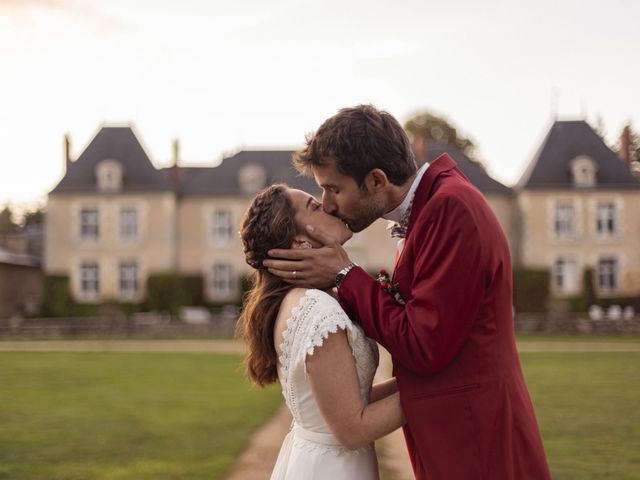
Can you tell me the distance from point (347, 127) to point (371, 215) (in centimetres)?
36

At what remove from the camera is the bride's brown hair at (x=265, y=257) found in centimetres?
279

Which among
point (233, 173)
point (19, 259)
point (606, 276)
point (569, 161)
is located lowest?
point (606, 276)

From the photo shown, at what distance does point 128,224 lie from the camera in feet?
108

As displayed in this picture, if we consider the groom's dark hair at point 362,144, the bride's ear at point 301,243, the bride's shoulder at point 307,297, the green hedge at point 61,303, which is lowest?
the green hedge at point 61,303

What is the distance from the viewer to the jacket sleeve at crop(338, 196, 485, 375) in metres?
2.27

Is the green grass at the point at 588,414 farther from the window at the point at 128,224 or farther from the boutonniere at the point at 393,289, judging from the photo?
the window at the point at 128,224

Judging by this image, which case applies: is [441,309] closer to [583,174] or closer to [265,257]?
[265,257]

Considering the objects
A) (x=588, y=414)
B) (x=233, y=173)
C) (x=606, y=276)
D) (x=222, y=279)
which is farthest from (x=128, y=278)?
(x=588, y=414)

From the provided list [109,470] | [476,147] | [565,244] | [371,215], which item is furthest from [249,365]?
[476,147]

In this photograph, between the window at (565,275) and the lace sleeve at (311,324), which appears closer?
the lace sleeve at (311,324)

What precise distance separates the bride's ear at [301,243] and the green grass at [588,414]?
4594 millimetres

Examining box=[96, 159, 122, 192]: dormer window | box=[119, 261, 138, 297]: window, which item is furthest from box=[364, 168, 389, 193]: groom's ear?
box=[96, 159, 122, 192]: dormer window

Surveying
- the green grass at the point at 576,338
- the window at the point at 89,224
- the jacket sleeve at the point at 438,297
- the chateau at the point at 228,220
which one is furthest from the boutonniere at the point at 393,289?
the window at the point at 89,224

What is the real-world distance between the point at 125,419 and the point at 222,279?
78.6 ft
